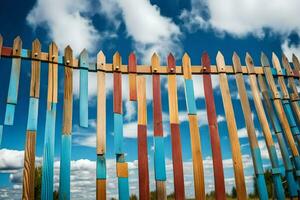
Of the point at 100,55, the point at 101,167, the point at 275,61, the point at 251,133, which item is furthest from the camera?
the point at 275,61

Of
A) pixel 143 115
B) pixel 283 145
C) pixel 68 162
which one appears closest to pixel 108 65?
pixel 143 115

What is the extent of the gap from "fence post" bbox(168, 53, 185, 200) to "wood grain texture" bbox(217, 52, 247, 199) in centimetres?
69

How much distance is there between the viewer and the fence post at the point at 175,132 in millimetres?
3404

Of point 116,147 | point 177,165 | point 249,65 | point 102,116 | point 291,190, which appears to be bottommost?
point 291,190

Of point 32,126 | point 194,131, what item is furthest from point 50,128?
point 194,131

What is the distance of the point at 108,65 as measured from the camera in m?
3.64

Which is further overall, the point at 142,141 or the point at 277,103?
the point at 277,103

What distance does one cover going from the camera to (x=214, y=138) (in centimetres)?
368

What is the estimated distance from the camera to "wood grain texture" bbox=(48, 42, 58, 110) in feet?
10.7

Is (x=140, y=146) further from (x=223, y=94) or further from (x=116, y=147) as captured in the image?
(x=223, y=94)

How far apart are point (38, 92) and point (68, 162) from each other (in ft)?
2.75

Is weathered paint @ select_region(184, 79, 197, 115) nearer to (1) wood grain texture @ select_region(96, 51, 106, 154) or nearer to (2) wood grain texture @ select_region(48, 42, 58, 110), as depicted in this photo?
(1) wood grain texture @ select_region(96, 51, 106, 154)

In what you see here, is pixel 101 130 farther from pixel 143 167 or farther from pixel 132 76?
pixel 132 76

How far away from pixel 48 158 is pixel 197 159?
171 cm
